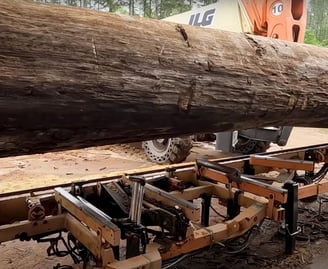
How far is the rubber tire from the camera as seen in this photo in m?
6.29

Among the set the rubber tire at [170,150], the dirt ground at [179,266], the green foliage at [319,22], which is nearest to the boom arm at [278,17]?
the rubber tire at [170,150]

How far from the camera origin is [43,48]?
4.95 ft

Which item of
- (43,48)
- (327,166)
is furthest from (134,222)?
(327,166)

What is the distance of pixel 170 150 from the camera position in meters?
6.41

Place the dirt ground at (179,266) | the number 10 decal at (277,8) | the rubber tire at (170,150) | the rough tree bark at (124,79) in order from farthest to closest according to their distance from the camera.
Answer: the rubber tire at (170,150)
the number 10 decal at (277,8)
the dirt ground at (179,266)
the rough tree bark at (124,79)

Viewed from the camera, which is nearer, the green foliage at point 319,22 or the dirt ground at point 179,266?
the dirt ground at point 179,266

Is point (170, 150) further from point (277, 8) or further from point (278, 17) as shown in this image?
point (277, 8)

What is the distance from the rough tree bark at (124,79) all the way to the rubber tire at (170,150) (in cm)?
385

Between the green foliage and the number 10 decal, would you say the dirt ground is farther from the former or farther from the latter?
the green foliage

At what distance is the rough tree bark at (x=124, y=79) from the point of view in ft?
4.86

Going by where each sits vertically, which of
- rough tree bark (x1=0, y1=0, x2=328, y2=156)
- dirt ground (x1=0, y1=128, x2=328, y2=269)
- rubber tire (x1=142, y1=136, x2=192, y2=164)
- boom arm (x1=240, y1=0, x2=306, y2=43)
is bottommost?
dirt ground (x1=0, y1=128, x2=328, y2=269)

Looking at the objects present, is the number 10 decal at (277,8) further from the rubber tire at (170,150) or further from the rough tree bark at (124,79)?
the rough tree bark at (124,79)

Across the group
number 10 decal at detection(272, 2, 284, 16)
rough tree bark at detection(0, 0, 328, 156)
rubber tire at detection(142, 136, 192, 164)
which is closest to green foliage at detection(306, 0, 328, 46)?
number 10 decal at detection(272, 2, 284, 16)

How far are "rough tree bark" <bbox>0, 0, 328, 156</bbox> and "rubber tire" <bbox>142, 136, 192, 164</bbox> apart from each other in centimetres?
385
